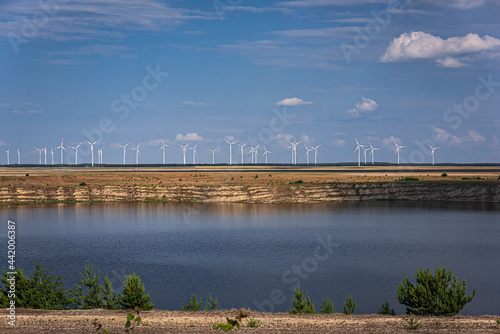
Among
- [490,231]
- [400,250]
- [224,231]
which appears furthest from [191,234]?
[490,231]

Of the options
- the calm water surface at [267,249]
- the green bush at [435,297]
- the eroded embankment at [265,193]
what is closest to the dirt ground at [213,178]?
the eroded embankment at [265,193]

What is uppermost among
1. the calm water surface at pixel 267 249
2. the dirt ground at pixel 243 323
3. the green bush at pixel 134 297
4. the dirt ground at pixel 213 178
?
the dirt ground at pixel 213 178

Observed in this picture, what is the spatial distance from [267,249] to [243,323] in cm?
2122

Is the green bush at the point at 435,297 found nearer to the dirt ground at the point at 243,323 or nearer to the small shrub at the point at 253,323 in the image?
the dirt ground at the point at 243,323

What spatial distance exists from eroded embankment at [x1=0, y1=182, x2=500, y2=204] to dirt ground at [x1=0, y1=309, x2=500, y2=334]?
58.7 m

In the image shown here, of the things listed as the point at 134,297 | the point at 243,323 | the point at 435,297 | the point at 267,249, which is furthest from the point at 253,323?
the point at 267,249

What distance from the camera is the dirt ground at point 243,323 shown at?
1659 centimetres

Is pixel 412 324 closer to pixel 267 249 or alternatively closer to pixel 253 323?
pixel 253 323

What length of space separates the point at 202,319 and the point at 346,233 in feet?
98.4

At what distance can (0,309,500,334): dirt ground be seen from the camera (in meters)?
16.6

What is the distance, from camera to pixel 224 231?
48.1 metres

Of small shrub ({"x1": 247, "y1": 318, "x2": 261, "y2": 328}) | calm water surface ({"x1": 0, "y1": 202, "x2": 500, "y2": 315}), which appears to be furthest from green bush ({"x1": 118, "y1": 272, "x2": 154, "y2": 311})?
small shrub ({"x1": 247, "y1": 318, "x2": 261, "y2": 328})

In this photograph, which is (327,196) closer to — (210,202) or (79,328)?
(210,202)

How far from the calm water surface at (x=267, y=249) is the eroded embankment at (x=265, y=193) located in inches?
444
